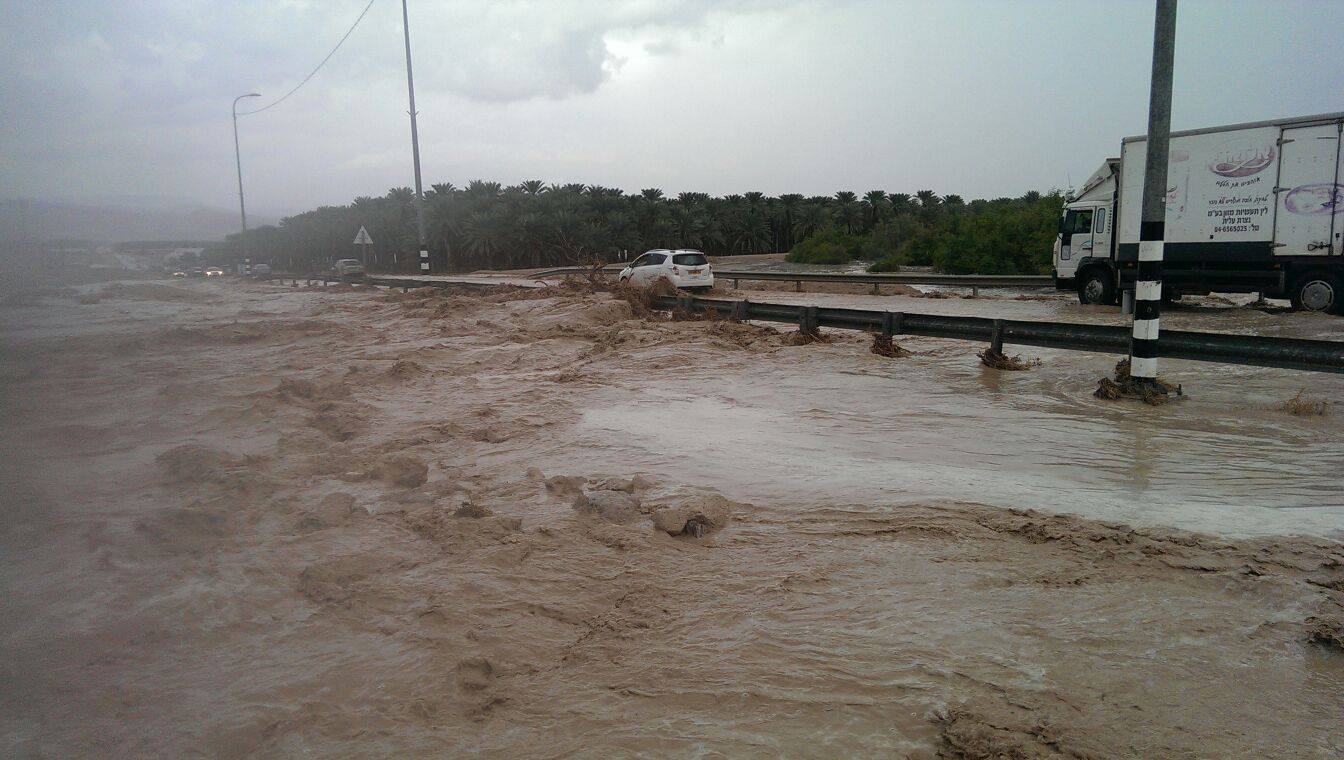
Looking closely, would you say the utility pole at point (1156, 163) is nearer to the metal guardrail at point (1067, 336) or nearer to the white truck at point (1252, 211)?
the metal guardrail at point (1067, 336)

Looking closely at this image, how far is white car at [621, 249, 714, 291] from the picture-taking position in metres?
24.9

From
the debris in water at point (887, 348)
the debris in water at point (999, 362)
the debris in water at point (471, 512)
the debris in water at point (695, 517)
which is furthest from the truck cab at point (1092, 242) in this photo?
the debris in water at point (471, 512)

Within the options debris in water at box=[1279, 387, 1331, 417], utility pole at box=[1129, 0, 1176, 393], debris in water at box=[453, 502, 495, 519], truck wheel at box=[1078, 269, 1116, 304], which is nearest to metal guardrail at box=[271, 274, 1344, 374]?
debris in water at box=[1279, 387, 1331, 417]

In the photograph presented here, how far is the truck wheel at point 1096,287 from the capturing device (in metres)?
22.3

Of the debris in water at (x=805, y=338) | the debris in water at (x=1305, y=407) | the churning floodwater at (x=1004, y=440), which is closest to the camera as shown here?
the churning floodwater at (x=1004, y=440)

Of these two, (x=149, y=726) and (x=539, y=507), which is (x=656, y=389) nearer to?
(x=539, y=507)

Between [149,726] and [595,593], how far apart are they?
203 centimetres

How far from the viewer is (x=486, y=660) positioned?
3.71 metres

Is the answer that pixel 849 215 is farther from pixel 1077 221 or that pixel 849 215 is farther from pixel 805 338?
pixel 805 338

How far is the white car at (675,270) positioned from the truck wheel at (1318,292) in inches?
574

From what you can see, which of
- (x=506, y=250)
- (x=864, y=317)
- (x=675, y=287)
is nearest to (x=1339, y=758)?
(x=864, y=317)

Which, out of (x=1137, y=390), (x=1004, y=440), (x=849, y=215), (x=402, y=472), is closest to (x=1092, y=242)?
(x=1137, y=390)

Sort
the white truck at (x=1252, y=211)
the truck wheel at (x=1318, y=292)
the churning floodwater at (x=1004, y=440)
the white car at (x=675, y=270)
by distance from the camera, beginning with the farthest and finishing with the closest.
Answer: the white car at (x=675, y=270) < the truck wheel at (x=1318, y=292) < the white truck at (x=1252, y=211) < the churning floodwater at (x=1004, y=440)

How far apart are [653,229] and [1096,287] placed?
46.5 meters
